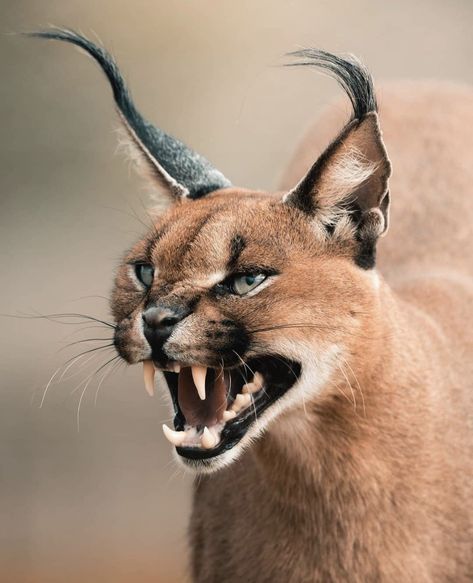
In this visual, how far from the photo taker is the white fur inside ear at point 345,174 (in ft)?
9.64

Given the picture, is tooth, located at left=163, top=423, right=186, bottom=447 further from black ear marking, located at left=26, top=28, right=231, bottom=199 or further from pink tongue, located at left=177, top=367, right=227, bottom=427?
black ear marking, located at left=26, top=28, right=231, bottom=199

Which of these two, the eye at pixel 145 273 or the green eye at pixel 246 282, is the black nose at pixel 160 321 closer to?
the green eye at pixel 246 282

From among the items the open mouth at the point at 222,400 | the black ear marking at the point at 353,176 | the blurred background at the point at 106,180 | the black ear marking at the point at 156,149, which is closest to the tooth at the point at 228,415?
the open mouth at the point at 222,400

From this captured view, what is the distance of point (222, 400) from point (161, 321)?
31 centimetres

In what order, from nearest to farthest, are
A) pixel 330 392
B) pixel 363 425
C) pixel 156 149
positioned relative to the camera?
pixel 330 392 → pixel 363 425 → pixel 156 149

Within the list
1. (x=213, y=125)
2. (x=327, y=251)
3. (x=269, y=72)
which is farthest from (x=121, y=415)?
(x=327, y=251)

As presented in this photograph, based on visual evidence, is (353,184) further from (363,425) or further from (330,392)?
(363,425)

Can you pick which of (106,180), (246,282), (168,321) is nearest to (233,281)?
(246,282)

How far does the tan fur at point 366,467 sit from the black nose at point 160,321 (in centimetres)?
31

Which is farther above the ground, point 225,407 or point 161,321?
point 161,321

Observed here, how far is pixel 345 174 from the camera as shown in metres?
2.96

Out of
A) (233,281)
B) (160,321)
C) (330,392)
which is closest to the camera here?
(160,321)

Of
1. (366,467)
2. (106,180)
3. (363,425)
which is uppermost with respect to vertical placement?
(106,180)

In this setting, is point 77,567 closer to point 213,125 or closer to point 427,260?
point 427,260
